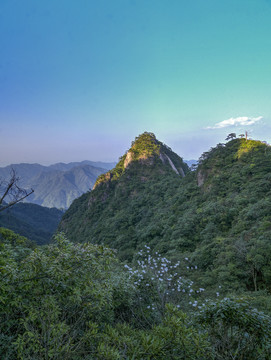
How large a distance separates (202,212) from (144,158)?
2917cm

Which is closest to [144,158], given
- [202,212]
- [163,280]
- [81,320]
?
[202,212]

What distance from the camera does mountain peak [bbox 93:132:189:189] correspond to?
4799 centimetres

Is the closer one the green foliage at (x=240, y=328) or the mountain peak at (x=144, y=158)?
the green foliage at (x=240, y=328)

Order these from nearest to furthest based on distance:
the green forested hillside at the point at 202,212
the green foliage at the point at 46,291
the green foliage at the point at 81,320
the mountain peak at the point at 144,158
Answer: the green foliage at the point at 81,320 → the green foliage at the point at 46,291 → the green forested hillside at the point at 202,212 → the mountain peak at the point at 144,158

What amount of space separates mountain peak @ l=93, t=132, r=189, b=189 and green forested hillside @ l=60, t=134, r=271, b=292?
250 mm

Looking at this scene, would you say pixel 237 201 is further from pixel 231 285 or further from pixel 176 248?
pixel 231 285

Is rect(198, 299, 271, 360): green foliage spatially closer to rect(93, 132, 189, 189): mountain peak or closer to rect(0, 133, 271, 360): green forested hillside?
rect(0, 133, 271, 360): green forested hillside

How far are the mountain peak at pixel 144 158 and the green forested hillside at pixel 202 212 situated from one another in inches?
9.9

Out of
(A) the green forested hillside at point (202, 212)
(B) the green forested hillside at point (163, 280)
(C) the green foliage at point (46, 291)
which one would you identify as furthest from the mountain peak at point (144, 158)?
(C) the green foliage at point (46, 291)

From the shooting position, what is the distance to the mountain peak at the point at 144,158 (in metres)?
48.0

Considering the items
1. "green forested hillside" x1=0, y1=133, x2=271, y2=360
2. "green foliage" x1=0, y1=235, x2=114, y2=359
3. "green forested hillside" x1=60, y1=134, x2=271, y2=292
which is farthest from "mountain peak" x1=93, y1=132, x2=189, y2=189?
"green foliage" x1=0, y1=235, x2=114, y2=359

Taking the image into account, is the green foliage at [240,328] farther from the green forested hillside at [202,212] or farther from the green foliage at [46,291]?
the green forested hillside at [202,212]

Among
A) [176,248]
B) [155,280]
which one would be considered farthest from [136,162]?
[155,280]

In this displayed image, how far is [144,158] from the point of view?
48.6 metres
